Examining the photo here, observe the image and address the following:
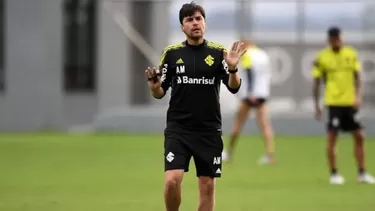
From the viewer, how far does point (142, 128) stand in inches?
1222

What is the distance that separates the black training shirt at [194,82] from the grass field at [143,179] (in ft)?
10.1

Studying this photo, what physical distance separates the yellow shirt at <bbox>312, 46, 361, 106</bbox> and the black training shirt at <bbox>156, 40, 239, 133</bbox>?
6742 mm

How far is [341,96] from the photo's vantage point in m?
17.2

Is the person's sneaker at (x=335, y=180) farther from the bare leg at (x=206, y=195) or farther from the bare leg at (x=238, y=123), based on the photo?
the bare leg at (x=206, y=195)

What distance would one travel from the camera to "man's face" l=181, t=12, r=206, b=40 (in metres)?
10.4

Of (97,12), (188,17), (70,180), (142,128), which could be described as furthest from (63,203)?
(97,12)

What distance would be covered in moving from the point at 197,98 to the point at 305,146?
1560cm

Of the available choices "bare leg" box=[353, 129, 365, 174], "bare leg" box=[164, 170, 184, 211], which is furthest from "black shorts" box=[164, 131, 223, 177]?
"bare leg" box=[353, 129, 365, 174]

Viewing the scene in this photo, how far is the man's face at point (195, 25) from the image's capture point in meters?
10.4

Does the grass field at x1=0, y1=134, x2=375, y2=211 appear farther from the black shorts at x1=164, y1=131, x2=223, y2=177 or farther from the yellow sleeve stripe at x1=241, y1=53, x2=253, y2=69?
the black shorts at x1=164, y1=131, x2=223, y2=177

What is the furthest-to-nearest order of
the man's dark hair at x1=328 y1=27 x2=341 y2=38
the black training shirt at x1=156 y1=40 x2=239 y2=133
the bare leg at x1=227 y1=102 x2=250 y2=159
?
the bare leg at x1=227 y1=102 x2=250 y2=159
the man's dark hair at x1=328 y1=27 x2=341 y2=38
the black training shirt at x1=156 y1=40 x2=239 y2=133

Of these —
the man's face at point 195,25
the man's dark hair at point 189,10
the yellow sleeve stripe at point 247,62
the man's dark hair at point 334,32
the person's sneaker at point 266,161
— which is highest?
the man's dark hair at point 189,10

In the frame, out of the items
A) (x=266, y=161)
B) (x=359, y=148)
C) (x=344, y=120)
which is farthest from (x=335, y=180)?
(x=266, y=161)

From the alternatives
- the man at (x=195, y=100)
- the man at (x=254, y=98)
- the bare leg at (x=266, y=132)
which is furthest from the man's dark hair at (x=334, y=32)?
the man at (x=195, y=100)
